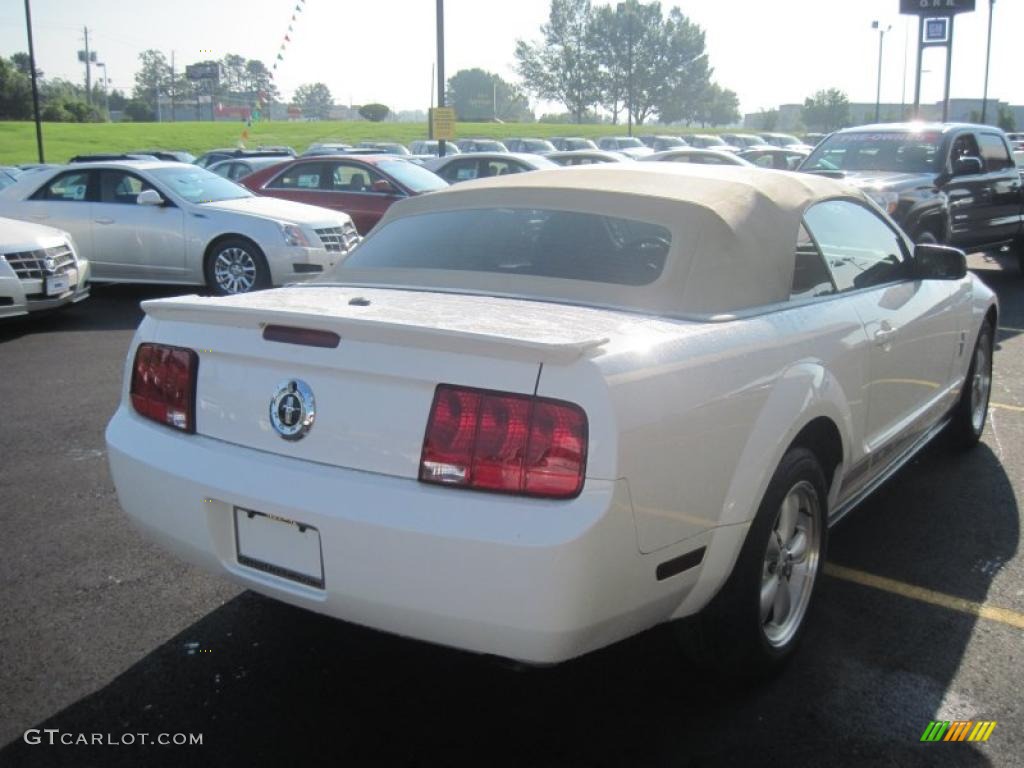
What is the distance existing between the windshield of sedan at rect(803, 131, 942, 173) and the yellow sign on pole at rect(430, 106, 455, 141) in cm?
795

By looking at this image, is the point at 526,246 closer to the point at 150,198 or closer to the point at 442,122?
the point at 150,198

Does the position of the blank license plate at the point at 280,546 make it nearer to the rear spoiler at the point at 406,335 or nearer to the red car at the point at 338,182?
the rear spoiler at the point at 406,335

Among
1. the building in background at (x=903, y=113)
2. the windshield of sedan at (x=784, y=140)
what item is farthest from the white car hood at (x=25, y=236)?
the building in background at (x=903, y=113)

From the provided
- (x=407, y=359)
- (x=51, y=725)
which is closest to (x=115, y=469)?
(x=51, y=725)

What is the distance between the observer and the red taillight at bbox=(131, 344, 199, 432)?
3047mm

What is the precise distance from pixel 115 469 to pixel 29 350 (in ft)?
20.5

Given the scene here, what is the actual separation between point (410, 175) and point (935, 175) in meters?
6.99

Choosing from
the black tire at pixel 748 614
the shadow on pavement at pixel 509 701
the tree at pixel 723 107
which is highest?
the tree at pixel 723 107

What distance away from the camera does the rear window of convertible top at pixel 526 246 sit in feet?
11.2

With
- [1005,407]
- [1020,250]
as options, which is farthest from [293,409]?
[1020,250]

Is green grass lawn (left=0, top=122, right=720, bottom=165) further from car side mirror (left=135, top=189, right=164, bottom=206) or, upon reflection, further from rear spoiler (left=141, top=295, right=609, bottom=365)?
rear spoiler (left=141, top=295, right=609, bottom=365)

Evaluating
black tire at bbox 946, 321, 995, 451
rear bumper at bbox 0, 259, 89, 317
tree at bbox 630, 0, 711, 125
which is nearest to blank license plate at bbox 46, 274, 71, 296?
rear bumper at bbox 0, 259, 89, 317

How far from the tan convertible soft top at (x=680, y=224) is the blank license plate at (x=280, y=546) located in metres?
1.13

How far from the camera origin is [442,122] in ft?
59.1
